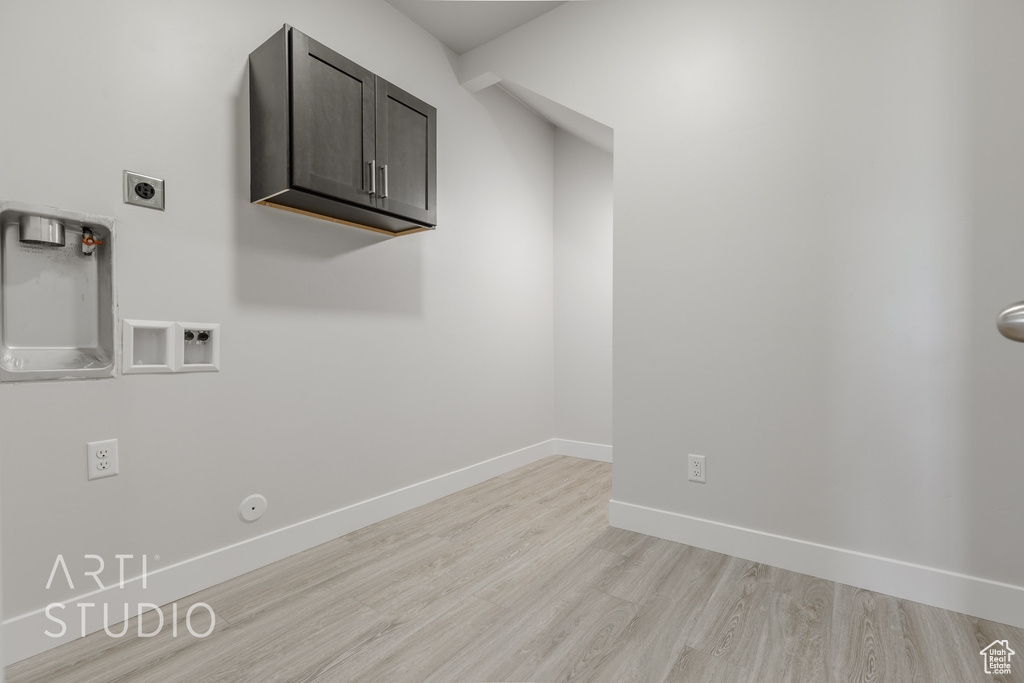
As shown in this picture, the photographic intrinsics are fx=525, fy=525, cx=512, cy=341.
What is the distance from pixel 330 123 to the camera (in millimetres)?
2029

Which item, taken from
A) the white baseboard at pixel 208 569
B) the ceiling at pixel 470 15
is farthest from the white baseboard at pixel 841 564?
the ceiling at pixel 470 15

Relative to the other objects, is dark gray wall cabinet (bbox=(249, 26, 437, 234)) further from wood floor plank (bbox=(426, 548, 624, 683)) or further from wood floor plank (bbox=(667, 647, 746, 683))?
wood floor plank (bbox=(667, 647, 746, 683))

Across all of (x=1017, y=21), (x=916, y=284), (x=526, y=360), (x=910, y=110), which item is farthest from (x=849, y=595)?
(x=526, y=360)

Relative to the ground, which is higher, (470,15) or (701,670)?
(470,15)

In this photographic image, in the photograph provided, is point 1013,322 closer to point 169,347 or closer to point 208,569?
point 169,347

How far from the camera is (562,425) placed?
158 inches

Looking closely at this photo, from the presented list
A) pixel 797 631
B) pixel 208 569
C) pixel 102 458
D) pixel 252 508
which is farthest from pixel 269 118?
pixel 797 631

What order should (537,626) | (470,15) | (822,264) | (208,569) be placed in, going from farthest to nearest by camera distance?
(470,15), (822,264), (208,569), (537,626)

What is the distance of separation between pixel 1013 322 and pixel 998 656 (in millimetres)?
1659

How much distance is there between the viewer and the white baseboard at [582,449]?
3787 mm

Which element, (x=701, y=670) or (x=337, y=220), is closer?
(x=701, y=670)

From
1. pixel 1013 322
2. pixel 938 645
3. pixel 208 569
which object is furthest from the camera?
pixel 208 569

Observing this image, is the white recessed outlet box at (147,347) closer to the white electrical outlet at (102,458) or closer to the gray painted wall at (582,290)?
the white electrical outlet at (102,458)

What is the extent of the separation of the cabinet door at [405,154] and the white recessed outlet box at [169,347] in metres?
0.86
